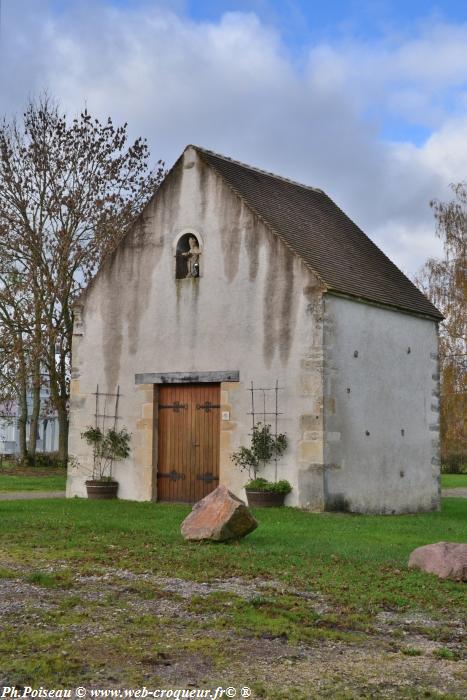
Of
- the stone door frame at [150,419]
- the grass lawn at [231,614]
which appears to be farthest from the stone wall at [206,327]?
the grass lawn at [231,614]

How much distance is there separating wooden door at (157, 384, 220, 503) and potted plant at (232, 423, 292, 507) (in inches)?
35.1

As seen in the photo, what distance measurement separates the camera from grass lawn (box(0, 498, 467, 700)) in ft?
19.5

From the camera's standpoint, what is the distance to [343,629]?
291 inches

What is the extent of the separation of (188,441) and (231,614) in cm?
1209

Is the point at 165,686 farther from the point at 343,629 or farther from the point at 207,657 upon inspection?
the point at 343,629

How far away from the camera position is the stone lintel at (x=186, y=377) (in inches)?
752

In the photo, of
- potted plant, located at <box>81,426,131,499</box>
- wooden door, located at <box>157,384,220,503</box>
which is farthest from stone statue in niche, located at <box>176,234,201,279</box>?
potted plant, located at <box>81,426,131,499</box>

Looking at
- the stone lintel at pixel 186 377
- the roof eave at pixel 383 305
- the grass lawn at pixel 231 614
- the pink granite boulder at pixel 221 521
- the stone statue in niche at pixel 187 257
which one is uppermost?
the stone statue in niche at pixel 187 257

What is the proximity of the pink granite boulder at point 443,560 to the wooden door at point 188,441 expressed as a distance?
29.7 feet

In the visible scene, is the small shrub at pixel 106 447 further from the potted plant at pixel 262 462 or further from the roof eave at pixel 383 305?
the roof eave at pixel 383 305

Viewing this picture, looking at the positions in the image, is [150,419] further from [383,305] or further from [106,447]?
[383,305]

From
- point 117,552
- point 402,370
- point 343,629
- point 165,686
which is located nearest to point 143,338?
point 402,370

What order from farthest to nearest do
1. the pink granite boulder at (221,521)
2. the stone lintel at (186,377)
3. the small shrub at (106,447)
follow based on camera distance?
the small shrub at (106,447) < the stone lintel at (186,377) < the pink granite boulder at (221,521)

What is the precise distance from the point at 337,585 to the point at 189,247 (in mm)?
12251
